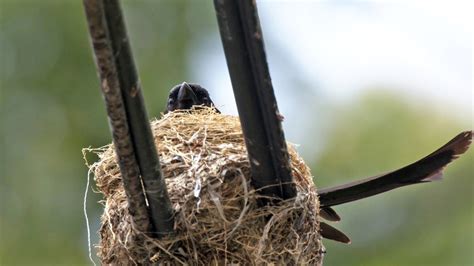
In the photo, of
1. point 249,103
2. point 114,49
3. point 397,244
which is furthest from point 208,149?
point 397,244

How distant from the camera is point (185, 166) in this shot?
3.95 meters

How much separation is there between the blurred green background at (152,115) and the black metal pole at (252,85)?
5494 millimetres

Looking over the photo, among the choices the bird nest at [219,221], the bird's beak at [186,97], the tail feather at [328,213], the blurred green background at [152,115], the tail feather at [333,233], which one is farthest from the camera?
the blurred green background at [152,115]

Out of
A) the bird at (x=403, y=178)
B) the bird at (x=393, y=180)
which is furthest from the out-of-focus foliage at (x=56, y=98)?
the bird at (x=403, y=178)

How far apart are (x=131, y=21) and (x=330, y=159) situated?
8.36 feet

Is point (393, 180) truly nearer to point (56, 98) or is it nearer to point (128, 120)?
point (128, 120)

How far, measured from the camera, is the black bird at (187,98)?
19.6 feet

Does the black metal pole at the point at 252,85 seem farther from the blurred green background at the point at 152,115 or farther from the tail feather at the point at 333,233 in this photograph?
the blurred green background at the point at 152,115

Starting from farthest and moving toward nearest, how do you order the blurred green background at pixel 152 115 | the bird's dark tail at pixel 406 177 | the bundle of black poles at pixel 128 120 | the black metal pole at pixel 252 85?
the blurred green background at pixel 152 115 < the bird's dark tail at pixel 406 177 < the black metal pole at pixel 252 85 < the bundle of black poles at pixel 128 120

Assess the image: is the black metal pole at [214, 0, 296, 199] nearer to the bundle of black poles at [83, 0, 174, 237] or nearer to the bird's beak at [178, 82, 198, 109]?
the bundle of black poles at [83, 0, 174, 237]

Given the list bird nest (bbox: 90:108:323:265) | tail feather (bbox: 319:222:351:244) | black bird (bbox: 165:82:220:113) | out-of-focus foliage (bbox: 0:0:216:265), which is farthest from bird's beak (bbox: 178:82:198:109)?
out-of-focus foliage (bbox: 0:0:216:265)

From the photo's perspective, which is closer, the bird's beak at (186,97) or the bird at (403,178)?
the bird at (403,178)

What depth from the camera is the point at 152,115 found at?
8.80m

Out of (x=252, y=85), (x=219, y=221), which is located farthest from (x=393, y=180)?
(x=252, y=85)
